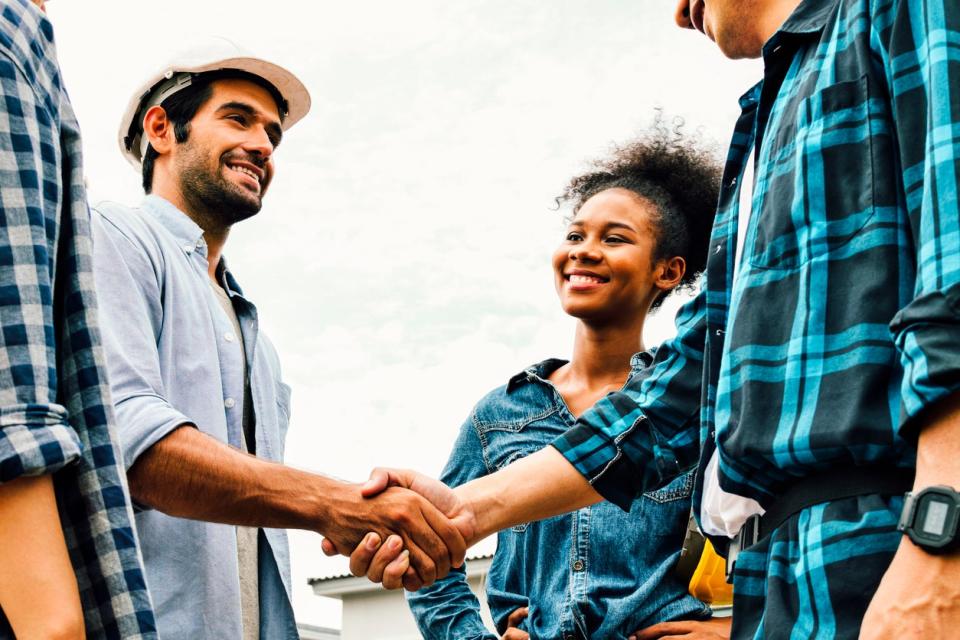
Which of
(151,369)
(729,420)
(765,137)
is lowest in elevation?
(151,369)

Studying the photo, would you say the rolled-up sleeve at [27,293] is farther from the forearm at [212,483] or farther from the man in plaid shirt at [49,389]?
the forearm at [212,483]

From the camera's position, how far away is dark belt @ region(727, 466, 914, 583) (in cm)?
186

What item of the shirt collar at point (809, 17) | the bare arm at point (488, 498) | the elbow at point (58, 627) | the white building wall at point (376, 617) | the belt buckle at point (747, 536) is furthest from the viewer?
the white building wall at point (376, 617)

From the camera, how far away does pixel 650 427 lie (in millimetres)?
3027

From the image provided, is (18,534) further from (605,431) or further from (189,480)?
(605,431)

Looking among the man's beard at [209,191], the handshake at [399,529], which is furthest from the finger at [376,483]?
the man's beard at [209,191]

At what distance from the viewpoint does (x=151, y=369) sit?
10.5ft

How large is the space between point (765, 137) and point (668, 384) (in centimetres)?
87

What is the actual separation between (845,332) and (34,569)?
134 centimetres

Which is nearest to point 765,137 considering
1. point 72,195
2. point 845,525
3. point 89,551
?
point 845,525

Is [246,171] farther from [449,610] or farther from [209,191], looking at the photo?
[449,610]

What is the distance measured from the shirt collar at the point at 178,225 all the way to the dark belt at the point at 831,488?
96.3 inches

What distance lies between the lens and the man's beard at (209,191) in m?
4.35

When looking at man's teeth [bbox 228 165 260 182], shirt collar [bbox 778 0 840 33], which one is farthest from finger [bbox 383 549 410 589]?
shirt collar [bbox 778 0 840 33]
